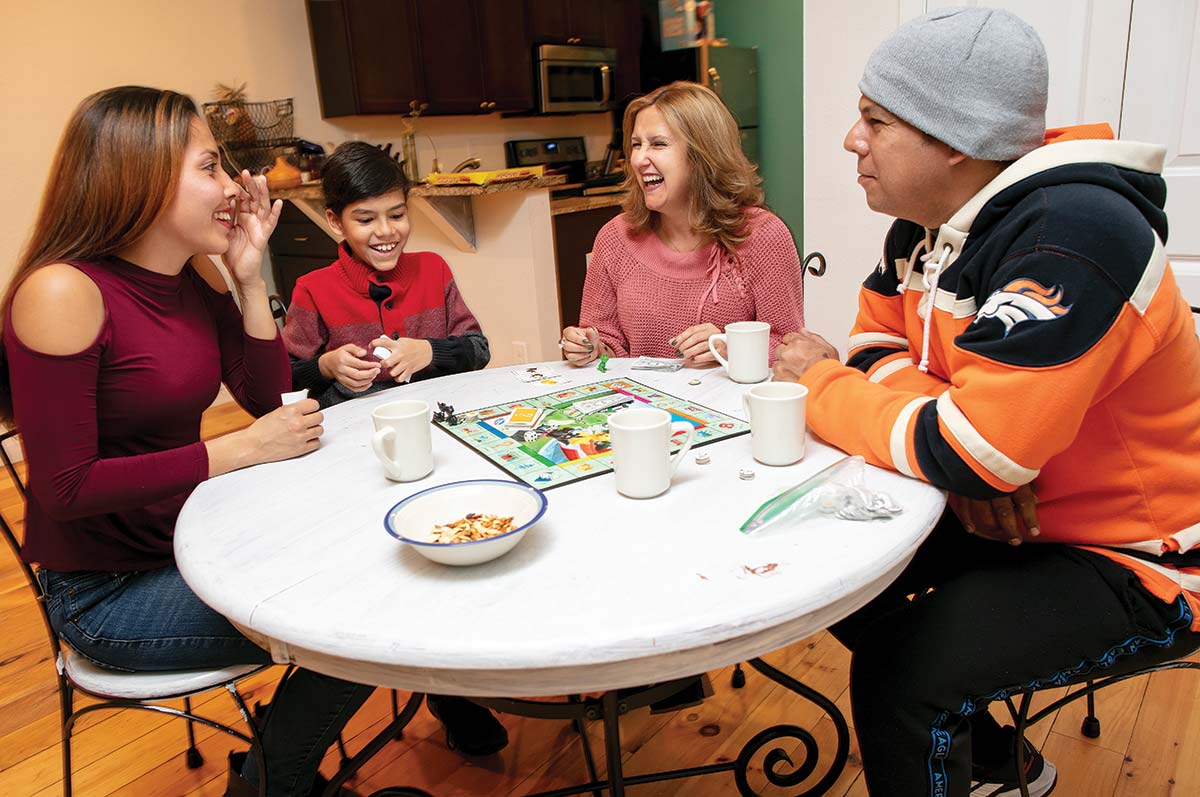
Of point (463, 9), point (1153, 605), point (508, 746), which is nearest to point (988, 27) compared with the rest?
point (1153, 605)

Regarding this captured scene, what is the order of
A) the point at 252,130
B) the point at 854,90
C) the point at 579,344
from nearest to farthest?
1. the point at 579,344
2. the point at 854,90
3. the point at 252,130

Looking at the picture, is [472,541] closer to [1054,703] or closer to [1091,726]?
[1054,703]

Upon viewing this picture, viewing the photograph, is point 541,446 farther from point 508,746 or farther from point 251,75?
point 251,75

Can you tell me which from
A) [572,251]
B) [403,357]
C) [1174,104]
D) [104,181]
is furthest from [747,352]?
[572,251]

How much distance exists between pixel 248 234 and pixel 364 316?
487mm

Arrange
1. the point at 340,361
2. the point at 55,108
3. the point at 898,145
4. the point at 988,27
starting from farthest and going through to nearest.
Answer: the point at 55,108 < the point at 340,361 < the point at 898,145 < the point at 988,27

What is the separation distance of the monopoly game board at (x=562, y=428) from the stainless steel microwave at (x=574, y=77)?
3.71 m

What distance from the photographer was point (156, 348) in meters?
1.27

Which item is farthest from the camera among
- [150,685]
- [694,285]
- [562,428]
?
[694,285]

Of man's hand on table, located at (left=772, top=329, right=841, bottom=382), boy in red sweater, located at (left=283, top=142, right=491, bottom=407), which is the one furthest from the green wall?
man's hand on table, located at (left=772, top=329, right=841, bottom=382)

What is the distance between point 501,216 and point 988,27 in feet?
9.39

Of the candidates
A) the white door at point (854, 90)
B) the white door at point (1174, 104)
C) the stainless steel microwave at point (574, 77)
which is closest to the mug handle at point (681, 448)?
the white door at point (1174, 104)

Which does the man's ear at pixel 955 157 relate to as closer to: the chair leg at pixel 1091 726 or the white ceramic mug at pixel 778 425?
the white ceramic mug at pixel 778 425

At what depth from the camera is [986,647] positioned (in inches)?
40.5
